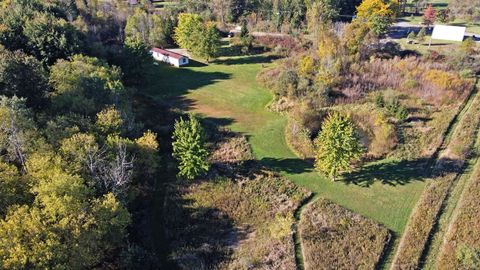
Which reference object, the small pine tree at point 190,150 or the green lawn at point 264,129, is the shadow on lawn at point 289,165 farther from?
the small pine tree at point 190,150

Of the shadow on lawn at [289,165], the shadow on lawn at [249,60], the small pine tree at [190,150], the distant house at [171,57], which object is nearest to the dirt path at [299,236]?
the shadow on lawn at [289,165]

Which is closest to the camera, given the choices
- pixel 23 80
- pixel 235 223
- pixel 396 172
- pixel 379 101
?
pixel 235 223

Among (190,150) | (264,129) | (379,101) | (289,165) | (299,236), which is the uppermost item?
(379,101)

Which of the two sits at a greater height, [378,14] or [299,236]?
[378,14]

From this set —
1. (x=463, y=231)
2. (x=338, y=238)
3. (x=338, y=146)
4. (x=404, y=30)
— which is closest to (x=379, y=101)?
(x=338, y=146)

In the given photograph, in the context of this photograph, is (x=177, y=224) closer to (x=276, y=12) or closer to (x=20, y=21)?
(x=20, y=21)

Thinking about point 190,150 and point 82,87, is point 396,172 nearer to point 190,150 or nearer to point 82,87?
point 190,150

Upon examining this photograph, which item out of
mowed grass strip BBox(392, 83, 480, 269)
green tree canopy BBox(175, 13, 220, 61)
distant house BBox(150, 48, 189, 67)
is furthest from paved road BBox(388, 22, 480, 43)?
distant house BBox(150, 48, 189, 67)
